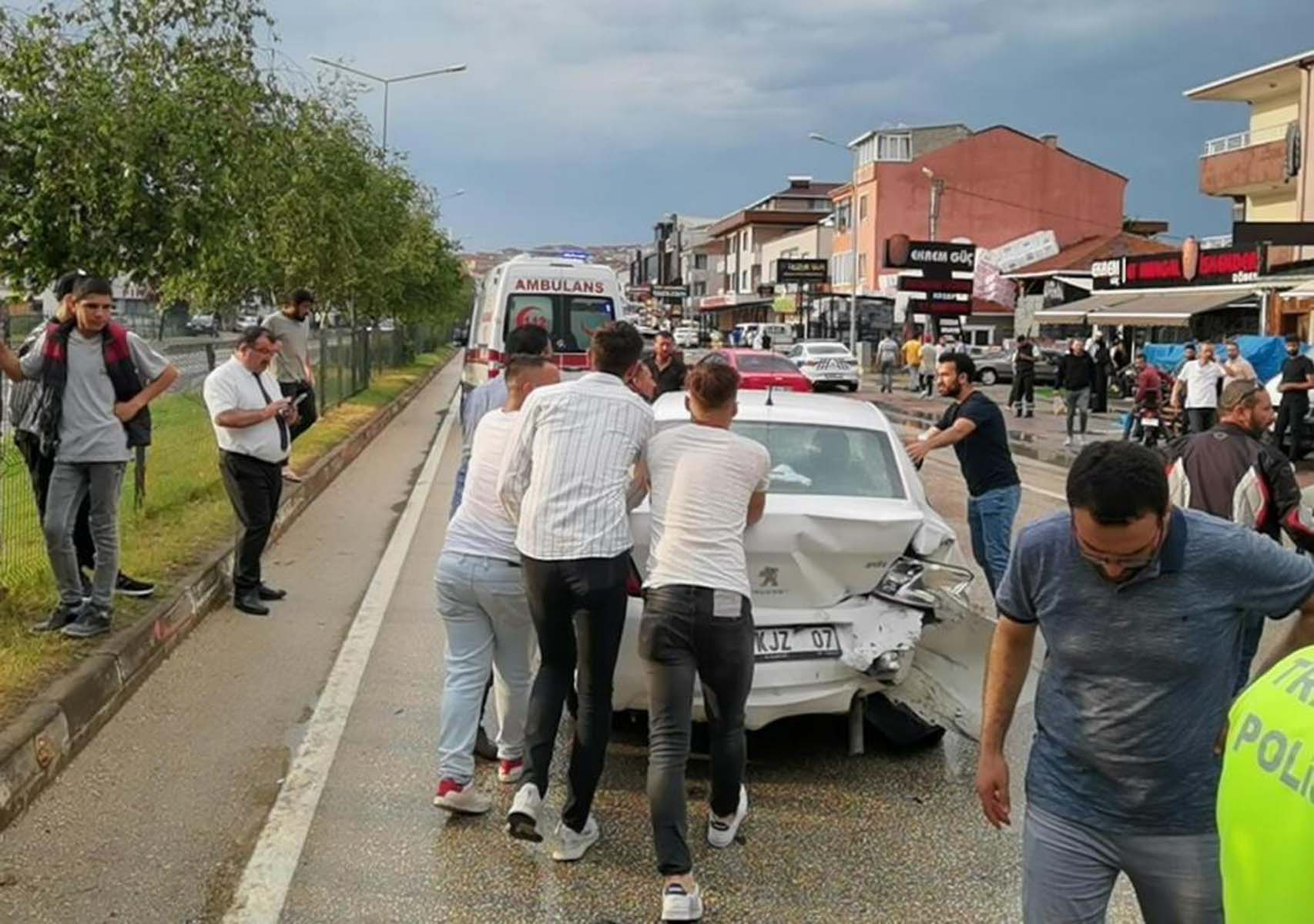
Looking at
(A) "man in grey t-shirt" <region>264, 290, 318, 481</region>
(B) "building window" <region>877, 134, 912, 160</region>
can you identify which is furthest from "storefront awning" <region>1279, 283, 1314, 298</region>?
(B) "building window" <region>877, 134, 912, 160</region>

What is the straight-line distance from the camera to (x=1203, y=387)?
61.1 ft

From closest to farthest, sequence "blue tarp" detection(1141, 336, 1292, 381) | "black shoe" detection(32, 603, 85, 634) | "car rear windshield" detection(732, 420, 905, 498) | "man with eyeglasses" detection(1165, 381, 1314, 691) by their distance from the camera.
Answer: "car rear windshield" detection(732, 420, 905, 498), "man with eyeglasses" detection(1165, 381, 1314, 691), "black shoe" detection(32, 603, 85, 634), "blue tarp" detection(1141, 336, 1292, 381)

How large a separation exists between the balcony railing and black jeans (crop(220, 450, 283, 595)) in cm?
4013

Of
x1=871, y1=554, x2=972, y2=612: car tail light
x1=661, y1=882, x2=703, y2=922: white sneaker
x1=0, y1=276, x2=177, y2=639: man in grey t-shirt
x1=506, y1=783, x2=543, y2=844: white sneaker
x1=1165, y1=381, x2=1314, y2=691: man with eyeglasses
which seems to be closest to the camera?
x1=661, y1=882, x2=703, y2=922: white sneaker

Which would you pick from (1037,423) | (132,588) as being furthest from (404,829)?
(1037,423)

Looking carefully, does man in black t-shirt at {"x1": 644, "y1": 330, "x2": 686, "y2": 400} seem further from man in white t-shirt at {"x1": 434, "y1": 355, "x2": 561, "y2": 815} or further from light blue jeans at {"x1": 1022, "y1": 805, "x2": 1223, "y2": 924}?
light blue jeans at {"x1": 1022, "y1": 805, "x2": 1223, "y2": 924}

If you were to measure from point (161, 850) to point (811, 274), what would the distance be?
6973 cm

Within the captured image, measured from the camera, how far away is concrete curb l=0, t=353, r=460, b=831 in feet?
17.1

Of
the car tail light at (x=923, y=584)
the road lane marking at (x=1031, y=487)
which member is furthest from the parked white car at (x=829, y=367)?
the car tail light at (x=923, y=584)

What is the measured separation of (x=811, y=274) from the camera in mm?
72875

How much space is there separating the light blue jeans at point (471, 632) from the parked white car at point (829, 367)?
A: 34.7 meters

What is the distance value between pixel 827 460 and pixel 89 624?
376cm

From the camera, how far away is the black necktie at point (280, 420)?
8.45 metres

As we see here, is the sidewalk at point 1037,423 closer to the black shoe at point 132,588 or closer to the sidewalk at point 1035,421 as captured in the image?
the sidewalk at point 1035,421
